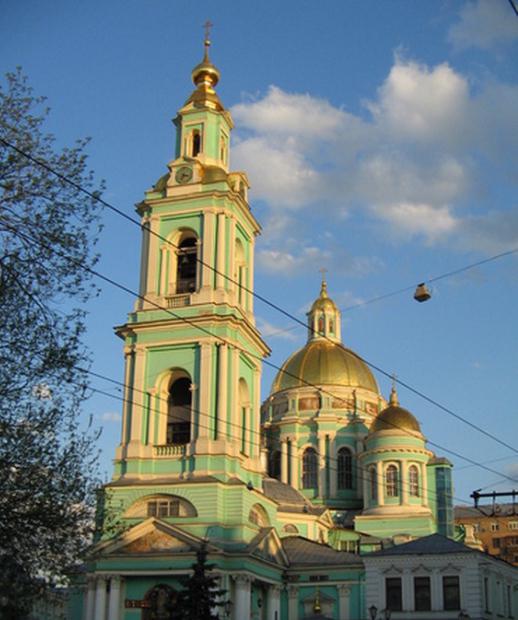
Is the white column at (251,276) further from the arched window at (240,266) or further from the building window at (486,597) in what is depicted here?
the building window at (486,597)

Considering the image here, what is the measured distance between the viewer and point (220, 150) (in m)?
41.3

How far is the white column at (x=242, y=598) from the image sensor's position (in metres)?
33.5

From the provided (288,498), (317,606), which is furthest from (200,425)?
(288,498)

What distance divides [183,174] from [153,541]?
594 inches

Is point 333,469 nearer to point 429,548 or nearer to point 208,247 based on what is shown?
point 429,548

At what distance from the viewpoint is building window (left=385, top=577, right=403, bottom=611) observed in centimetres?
3881

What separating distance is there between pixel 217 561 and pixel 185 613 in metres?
6.11

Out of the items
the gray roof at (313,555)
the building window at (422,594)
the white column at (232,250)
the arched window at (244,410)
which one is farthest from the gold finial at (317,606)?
the white column at (232,250)

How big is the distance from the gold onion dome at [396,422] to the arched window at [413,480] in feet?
7.06

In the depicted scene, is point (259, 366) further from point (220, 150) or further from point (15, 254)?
point (15, 254)

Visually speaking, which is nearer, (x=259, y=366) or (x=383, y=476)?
(x=259, y=366)

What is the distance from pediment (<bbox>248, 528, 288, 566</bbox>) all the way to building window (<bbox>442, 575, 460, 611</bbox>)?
6.60 m

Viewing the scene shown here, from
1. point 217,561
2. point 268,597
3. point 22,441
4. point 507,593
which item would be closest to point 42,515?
point 22,441

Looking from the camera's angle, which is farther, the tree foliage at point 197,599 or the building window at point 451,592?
the building window at point 451,592
